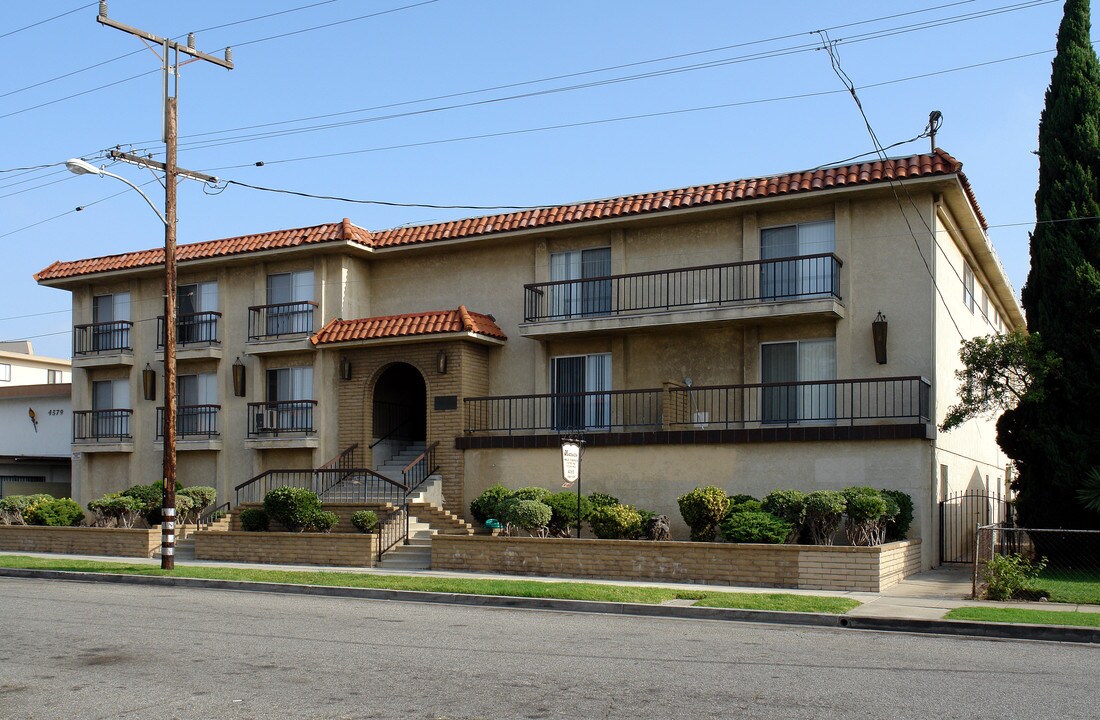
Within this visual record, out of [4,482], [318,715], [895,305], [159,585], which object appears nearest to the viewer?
[318,715]

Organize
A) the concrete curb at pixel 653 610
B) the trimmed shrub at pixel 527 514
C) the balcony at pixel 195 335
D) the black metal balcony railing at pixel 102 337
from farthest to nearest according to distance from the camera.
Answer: the black metal balcony railing at pixel 102 337
the balcony at pixel 195 335
the trimmed shrub at pixel 527 514
the concrete curb at pixel 653 610

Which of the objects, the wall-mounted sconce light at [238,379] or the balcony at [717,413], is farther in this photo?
the wall-mounted sconce light at [238,379]

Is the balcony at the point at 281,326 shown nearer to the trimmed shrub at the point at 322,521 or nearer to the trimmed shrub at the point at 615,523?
the trimmed shrub at the point at 322,521

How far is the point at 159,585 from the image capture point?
20.3 metres

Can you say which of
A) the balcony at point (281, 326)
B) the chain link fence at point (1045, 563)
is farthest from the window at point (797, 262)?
the balcony at point (281, 326)

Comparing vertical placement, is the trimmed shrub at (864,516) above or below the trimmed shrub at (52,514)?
above

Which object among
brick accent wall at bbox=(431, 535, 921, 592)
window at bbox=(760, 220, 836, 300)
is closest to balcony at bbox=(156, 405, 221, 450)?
brick accent wall at bbox=(431, 535, 921, 592)

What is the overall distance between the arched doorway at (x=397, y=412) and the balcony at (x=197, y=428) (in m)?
4.78

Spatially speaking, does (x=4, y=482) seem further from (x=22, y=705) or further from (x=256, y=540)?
(x=22, y=705)

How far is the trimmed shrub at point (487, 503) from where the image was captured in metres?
23.8

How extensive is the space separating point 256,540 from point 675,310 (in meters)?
10.4

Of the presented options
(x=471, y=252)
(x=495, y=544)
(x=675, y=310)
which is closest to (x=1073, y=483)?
(x=675, y=310)

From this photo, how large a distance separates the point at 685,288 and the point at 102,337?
18.1 metres

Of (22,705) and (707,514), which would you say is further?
(707,514)
